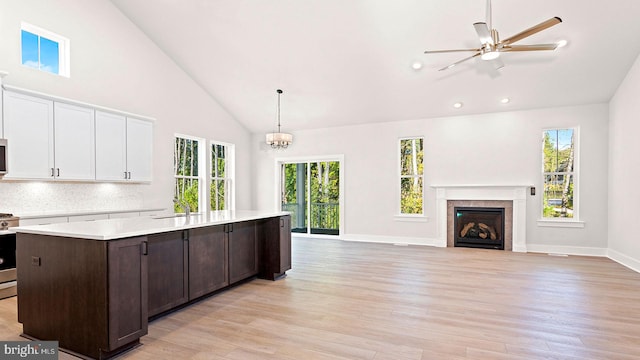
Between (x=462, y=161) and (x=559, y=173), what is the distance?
5.58 feet

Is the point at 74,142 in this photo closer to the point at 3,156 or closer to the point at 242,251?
the point at 3,156

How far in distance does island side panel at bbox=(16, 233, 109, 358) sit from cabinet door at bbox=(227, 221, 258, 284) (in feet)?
5.47

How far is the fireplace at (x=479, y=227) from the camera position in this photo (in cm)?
684

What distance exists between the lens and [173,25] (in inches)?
228

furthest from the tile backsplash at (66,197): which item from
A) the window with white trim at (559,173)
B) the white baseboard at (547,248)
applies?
the window with white trim at (559,173)

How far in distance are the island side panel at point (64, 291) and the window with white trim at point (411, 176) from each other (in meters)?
6.19

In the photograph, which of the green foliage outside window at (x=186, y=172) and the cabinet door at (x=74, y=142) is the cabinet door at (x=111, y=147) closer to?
the cabinet door at (x=74, y=142)

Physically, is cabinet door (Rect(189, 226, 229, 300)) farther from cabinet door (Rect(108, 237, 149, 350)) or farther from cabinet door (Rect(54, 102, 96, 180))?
cabinet door (Rect(54, 102, 96, 180))

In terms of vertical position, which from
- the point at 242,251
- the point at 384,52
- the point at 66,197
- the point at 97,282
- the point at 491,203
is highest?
the point at 384,52

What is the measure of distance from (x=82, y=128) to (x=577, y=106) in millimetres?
8161

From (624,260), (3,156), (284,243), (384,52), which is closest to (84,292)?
(284,243)

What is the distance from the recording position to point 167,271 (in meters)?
3.24

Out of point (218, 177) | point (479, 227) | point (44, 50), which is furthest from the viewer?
point (218, 177)

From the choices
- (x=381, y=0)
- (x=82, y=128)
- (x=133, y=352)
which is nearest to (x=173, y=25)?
(x=82, y=128)
